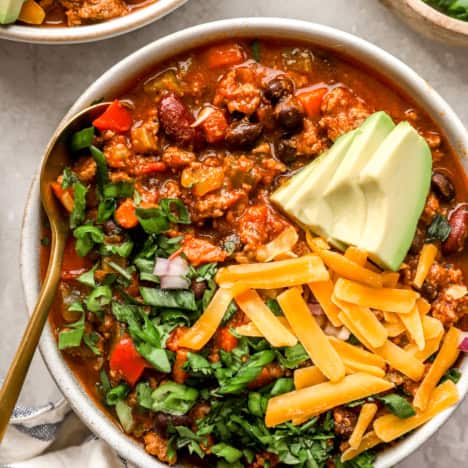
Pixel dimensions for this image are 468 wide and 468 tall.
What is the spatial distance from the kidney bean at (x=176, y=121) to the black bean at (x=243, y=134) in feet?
0.50

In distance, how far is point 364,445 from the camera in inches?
144

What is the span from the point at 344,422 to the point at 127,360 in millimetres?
991

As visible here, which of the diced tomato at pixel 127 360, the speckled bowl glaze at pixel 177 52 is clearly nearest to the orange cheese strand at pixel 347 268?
the speckled bowl glaze at pixel 177 52

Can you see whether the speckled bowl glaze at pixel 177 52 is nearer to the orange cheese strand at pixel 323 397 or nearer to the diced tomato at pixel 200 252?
the orange cheese strand at pixel 323 397

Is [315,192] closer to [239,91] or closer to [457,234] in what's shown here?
[239,91]

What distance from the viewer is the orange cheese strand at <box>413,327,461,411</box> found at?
11.9 ft

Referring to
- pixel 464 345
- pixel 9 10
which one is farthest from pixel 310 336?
pixel 9 10

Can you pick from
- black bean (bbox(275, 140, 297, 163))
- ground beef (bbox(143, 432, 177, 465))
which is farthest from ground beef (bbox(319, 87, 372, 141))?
ground beef (bbox(143, 432, 177, 465))

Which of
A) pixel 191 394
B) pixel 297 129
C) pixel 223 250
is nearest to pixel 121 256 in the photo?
pixel 223 250

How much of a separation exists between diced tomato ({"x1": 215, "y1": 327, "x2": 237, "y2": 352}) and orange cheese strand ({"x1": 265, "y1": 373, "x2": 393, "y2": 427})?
11.7 inches

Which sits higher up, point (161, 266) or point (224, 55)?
point (224, 55)

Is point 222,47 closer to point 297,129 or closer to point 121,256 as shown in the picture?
point 297,129

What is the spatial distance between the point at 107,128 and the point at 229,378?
123 cm

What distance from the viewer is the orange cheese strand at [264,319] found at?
3506 millimetres
